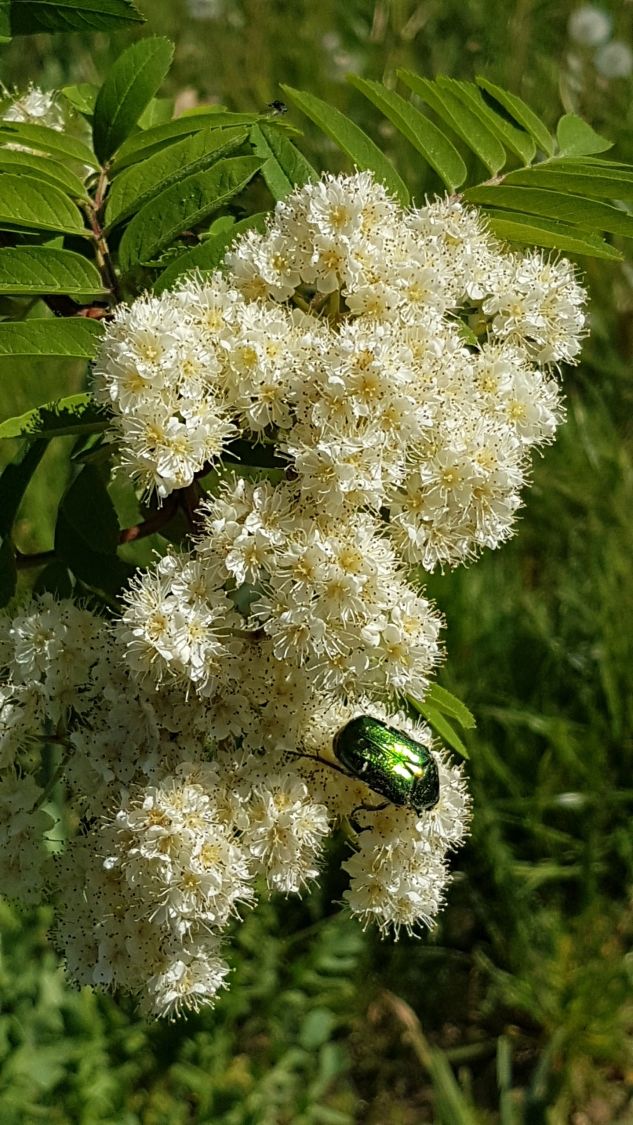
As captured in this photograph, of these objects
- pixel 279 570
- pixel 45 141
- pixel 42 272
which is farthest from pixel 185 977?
pixel 45 141

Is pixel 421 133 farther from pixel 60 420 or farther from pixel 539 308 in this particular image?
pixel 60 420

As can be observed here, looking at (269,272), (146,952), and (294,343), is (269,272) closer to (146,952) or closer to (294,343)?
(294,343)

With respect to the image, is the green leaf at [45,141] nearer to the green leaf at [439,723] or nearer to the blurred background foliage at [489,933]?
the green leaf at [439,723]

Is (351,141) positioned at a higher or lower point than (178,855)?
higher

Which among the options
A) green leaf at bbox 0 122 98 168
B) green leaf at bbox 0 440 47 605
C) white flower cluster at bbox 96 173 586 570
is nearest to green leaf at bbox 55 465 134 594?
green leaf at bbox 0 440 47 605

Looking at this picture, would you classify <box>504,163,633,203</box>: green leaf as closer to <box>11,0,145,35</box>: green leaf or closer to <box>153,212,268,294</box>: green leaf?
<box>153,212,268,294</box>: green leaf

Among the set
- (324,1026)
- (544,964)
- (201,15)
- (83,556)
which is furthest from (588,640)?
(201,15)

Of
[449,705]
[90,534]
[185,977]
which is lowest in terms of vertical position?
[185,977]
